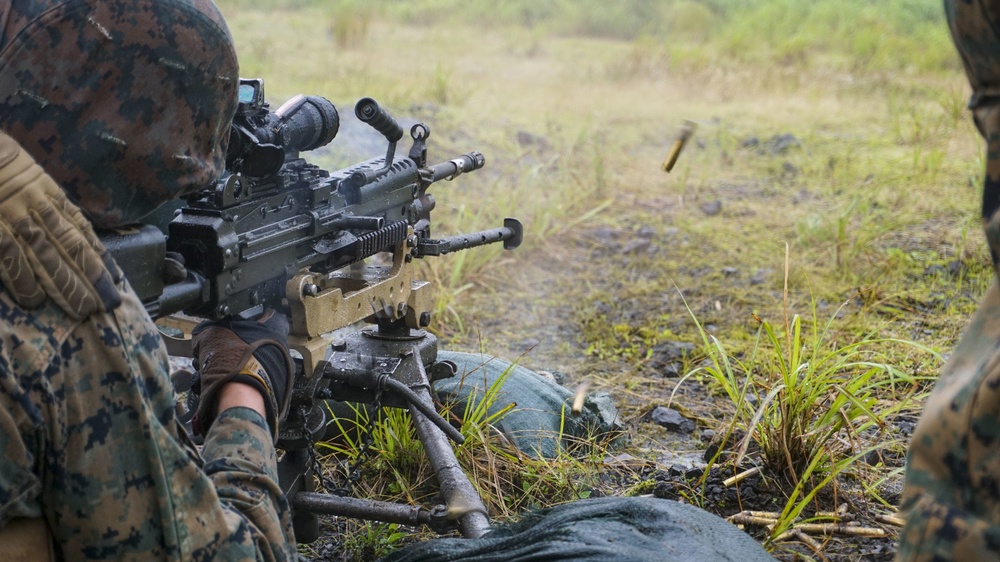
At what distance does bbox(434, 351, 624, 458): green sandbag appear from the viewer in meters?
3.20

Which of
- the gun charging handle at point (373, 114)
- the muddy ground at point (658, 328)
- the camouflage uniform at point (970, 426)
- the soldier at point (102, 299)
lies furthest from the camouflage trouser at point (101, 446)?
the muddy ground at point (658, 328)

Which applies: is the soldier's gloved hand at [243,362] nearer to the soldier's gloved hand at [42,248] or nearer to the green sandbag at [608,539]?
the green sandbag at [608,539]

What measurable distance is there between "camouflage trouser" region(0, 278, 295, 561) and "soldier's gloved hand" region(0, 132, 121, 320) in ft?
0.09

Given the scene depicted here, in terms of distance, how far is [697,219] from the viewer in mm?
6293

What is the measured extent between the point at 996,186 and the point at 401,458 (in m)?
2.15

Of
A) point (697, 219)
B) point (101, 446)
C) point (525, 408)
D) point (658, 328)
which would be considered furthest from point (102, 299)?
point (697, 219)

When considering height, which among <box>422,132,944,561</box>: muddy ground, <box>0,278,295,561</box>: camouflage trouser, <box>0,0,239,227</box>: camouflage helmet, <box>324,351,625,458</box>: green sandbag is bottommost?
<box>422,132,944,561</box>: muddy ground

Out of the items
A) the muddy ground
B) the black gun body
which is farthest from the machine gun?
the muddy ground

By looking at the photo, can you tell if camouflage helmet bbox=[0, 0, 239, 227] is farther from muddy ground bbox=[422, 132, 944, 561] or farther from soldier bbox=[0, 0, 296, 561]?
muddy ground bbox=[422, 132, 944, 561]

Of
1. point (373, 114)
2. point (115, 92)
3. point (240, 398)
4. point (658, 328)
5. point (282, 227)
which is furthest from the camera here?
point (658, 328)

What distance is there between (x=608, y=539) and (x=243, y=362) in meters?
0.85

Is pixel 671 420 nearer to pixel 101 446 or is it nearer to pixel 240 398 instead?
pixel 240 398

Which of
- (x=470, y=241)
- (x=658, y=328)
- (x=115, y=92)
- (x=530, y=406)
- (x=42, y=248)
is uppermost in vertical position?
(x=115, y=92)

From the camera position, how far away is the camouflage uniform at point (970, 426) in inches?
48.0
